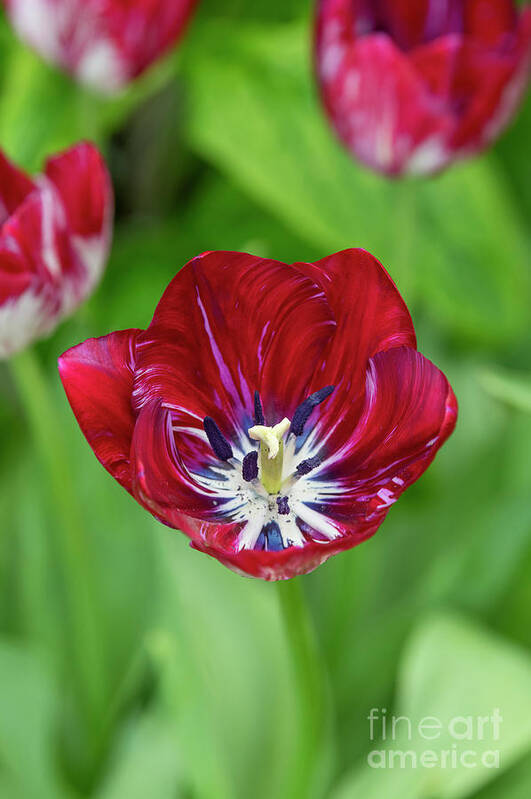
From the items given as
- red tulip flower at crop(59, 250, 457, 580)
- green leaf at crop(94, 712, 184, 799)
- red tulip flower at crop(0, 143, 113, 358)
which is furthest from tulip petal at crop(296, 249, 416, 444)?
green leaf at crop(94, 712, 184, 799)

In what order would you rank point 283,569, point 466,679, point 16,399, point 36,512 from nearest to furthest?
point 283,569 → point 466,679 → point 36,512 → point 16,399

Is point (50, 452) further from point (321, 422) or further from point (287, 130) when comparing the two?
point (287, 130)

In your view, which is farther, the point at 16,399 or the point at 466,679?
the point at 16,399

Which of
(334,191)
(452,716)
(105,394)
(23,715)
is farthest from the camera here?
(334,191)

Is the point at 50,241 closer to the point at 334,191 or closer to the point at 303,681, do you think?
the point at 303,681

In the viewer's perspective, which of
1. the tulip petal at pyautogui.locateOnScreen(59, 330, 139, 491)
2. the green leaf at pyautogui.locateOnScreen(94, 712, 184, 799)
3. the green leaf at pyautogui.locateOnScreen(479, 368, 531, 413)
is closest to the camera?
the tulip petal at pyautogui.locateOnScreen(59, 330, 139, 491)

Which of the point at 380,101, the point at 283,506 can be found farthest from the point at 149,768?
the point at 380,101

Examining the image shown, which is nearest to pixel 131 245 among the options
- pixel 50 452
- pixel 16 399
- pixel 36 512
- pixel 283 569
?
pixel 16 399

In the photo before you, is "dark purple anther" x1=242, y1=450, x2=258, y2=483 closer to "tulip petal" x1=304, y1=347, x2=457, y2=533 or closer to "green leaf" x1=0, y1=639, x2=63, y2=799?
"tulip petal" x1=304, y1=347, x2=457, y2=533
